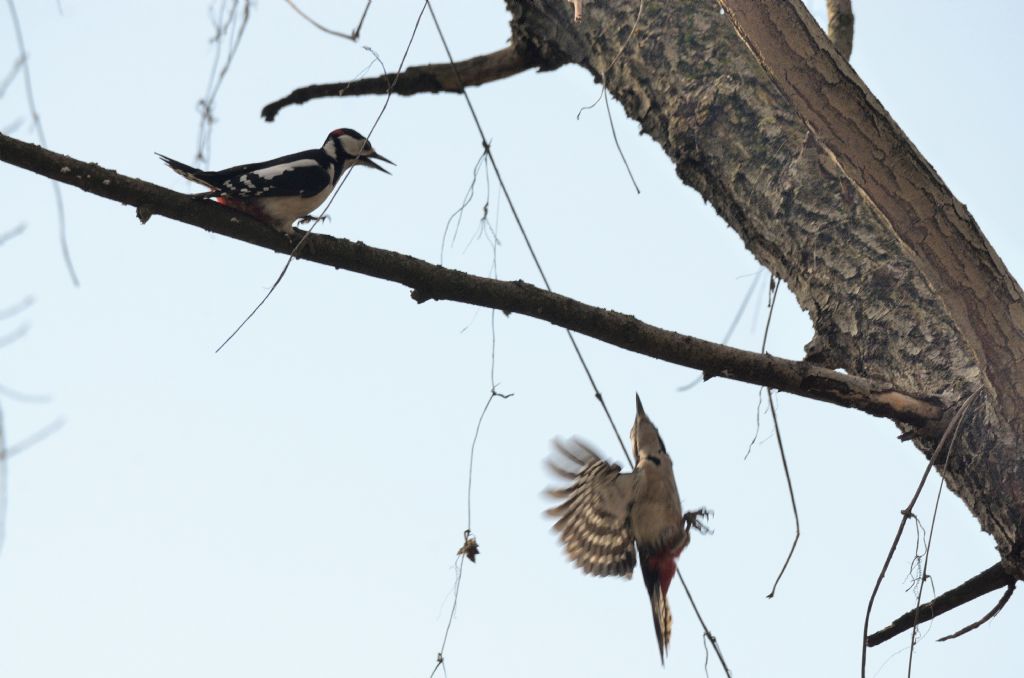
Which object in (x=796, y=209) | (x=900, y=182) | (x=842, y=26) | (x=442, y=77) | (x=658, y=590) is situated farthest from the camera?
(x=658, y=590)

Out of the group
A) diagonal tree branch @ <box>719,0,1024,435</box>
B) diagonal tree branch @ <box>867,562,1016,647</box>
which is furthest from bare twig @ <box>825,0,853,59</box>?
diagonal tree branch @ <box>867,562,1016,647</box>

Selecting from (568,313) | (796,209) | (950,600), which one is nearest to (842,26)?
(796,209)

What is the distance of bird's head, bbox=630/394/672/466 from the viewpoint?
4.04 meters

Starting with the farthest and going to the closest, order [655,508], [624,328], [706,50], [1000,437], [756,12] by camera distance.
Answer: [655,508]
[706,50]
[624,328]
[1000,437]
[756,12]

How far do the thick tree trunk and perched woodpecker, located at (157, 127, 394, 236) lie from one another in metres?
0.95

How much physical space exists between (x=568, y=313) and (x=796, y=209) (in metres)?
0.89

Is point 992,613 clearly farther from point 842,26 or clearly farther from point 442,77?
point 442,77

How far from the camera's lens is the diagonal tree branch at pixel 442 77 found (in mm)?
3977

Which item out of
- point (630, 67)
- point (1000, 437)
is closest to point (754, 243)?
point (630, 67)

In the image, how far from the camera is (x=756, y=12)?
211 centimetres

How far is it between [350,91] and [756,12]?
2278 millimetres

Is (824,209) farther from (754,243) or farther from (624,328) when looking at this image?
(624,328)

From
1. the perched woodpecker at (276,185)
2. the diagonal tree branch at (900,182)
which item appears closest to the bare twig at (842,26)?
the diagonal tree branch at (900,182)

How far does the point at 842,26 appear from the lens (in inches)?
132
